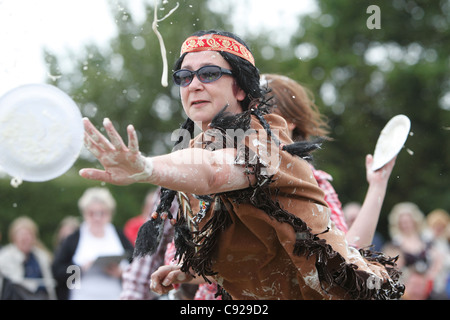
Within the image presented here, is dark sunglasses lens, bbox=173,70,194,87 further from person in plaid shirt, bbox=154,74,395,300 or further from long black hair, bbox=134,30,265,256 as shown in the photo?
person in plaid shirt, bbox=154,74,395,300

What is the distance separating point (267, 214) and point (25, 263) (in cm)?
528

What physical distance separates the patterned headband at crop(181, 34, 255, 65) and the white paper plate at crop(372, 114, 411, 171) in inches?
54.0

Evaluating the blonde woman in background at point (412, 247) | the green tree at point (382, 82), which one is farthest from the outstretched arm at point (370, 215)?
the green tree at point (382, 82)

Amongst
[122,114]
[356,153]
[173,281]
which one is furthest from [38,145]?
[356,153]

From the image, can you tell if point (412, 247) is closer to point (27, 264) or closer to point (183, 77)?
point (27, 264)

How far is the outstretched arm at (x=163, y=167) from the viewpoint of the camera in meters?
2.04

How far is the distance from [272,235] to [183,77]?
0.82 m

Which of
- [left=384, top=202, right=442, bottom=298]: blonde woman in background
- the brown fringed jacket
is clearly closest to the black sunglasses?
the brown fringed jacket

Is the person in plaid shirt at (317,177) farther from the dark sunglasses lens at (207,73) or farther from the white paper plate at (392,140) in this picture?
the dark sunglasses lens at (207,73)

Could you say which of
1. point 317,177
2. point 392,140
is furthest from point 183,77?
point 392,140

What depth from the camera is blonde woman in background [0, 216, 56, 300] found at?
6582 mm

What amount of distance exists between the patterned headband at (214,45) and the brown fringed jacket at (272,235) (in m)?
0.32

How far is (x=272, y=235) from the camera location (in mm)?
2707

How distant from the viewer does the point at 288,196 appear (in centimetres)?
269
